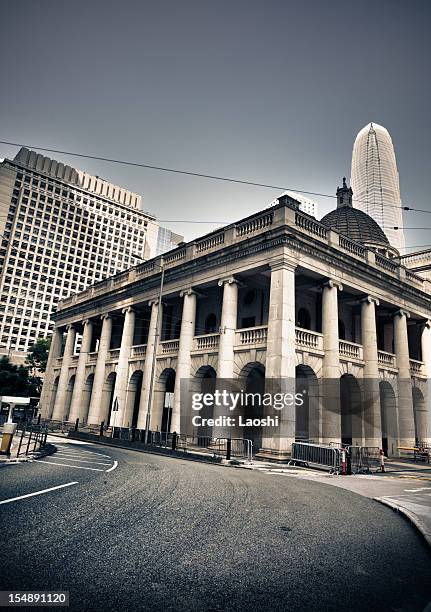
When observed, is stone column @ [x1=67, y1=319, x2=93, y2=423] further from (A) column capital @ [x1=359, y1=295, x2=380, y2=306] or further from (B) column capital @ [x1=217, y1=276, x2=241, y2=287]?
(A) column capital @ [x1=359, y1=295, x2=380, y2=306]

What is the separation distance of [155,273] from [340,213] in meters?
18.9

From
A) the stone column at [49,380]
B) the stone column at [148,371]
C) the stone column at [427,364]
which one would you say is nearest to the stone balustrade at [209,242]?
the stone column at [148,371]

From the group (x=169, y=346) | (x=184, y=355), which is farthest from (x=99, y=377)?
(x=184, y=355)

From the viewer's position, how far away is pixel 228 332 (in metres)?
23.9

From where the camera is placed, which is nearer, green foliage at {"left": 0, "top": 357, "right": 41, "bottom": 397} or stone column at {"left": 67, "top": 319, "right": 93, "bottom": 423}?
stone column at {"left": 67, "top": 319, "right": 93, "bottom": 423}

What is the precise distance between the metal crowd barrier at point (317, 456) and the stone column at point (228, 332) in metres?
5.89

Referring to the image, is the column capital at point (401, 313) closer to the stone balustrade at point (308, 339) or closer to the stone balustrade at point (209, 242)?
the stone balustrade at point (308, 339)

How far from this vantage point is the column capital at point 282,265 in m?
21.7

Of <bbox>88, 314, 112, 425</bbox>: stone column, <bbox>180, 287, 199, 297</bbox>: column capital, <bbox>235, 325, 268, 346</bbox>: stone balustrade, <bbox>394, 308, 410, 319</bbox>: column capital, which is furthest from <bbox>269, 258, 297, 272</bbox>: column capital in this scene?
<bbox>88, 314, 112, 425</bbox>: stone column

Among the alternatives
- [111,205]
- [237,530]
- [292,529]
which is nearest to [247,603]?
[237,530]

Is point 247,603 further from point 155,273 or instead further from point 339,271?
point 155,273

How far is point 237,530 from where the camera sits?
6.20 meters

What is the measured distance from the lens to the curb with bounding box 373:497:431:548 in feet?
21.9

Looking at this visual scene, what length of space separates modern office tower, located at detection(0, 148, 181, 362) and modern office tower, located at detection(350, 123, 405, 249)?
69764 mm
